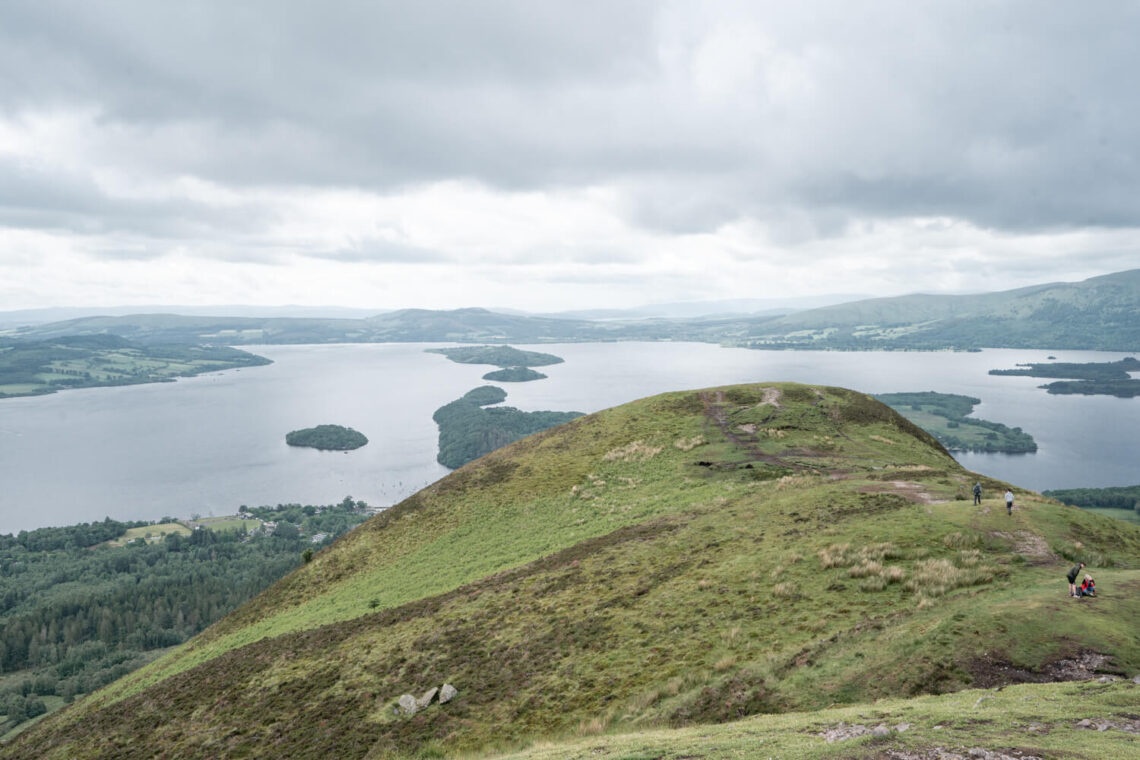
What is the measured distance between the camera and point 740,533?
3406 centimetres

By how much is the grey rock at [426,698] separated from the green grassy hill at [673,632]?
1.04ft

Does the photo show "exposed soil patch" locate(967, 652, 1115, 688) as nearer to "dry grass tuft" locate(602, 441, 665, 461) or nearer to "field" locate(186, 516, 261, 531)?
"dry grass tuft" locate(602, 441, 665, 461)

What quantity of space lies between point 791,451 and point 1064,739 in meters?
43.0

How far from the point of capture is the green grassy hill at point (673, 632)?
18344 millimetres

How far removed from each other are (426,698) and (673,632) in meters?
10.8

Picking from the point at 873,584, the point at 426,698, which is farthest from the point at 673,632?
the point at 426,698

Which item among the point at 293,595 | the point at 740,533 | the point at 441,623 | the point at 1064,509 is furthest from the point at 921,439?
the point at 293,595

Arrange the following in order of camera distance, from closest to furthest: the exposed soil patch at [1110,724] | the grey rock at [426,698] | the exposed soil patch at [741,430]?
the exposed soil patch at [1110,724]
the grey rock at [426,698]
the exposed soil patch at [741,430]

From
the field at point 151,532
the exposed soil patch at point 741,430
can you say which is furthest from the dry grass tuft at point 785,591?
the field at point 151,532

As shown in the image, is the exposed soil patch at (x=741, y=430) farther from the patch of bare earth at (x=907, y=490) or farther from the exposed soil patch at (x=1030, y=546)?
the exposed soil patch at (x=1030, y=546)

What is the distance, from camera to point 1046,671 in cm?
1759

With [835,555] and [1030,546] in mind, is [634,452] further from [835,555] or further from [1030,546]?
[1030,546]

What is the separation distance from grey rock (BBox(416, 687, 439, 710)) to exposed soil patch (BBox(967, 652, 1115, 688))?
65.2 feet

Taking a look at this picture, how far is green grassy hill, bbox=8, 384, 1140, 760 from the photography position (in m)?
18.3
